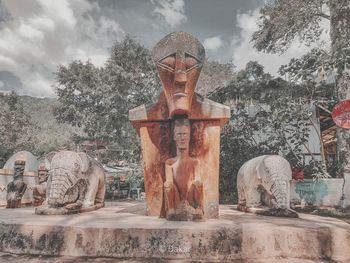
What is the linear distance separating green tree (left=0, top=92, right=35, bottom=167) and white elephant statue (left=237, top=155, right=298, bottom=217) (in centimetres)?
2545

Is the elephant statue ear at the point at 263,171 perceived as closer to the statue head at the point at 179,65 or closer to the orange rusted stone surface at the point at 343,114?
the statue head at the point at 179,65

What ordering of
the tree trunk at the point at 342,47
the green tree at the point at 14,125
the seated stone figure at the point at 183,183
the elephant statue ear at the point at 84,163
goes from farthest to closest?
the green tree at the point at 14,125
the tree trunk at the point at 342,47
the elephant statue ear at the point at 84,163
the seated stone figure at the point at 183,183

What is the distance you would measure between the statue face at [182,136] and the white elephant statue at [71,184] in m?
1.34

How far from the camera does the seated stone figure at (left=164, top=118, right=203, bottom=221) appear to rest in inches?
128

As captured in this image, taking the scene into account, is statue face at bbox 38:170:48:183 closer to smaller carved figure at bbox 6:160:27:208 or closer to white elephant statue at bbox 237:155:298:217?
smaller carved figure at bbox 6:160:27:208

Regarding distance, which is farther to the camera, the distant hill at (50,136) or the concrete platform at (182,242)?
the distant hill at (50,136)

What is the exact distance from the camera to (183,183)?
343 cm

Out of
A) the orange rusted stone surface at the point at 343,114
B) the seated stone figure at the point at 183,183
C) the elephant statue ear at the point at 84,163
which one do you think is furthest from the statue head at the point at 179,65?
the orange rusted stone surface at the point at 343,114

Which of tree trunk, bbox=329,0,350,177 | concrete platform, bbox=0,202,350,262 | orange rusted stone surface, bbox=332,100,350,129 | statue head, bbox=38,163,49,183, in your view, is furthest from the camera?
tree trunk, bbox=329,0,350,177

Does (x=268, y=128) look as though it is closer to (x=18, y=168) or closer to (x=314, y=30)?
(x=314, y=30)

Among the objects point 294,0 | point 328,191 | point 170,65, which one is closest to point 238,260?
point 170,65

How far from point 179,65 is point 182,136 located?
78cm

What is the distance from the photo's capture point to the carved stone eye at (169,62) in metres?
3.47

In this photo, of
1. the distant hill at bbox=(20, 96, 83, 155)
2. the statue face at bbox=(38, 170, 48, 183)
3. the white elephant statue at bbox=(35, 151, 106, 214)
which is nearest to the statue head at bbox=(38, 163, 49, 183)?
the statue face at bbox=(38, 170, 48, 183)
